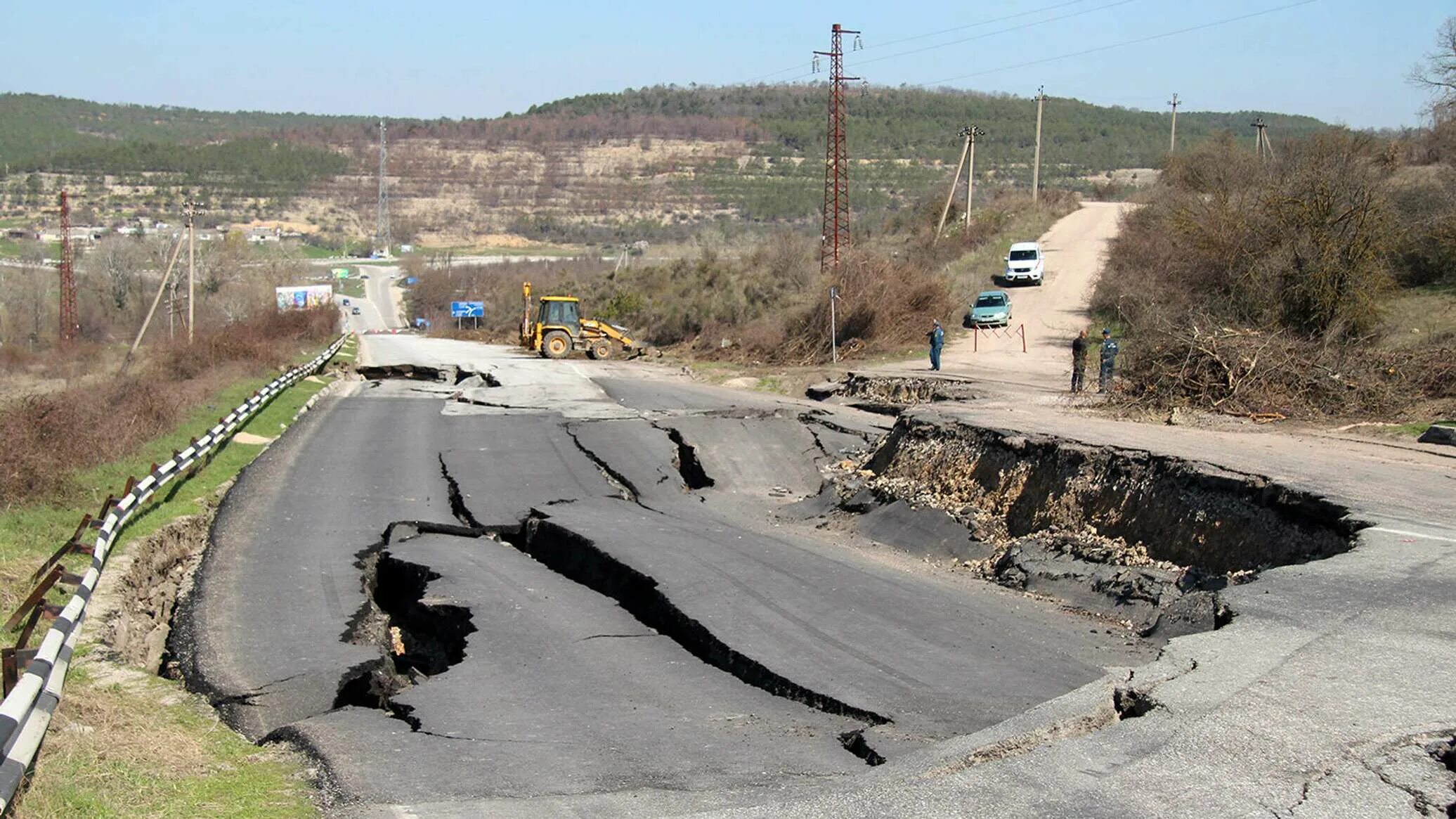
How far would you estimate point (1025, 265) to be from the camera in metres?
48.7

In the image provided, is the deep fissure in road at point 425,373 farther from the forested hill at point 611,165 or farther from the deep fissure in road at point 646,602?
the forested hill at point 611,165

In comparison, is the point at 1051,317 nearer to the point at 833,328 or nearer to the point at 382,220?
the point at 833,328

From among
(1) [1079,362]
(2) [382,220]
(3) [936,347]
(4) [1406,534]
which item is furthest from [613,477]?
(2) [382,220]

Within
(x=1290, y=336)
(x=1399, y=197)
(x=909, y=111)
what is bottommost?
(x=1290, y=336)

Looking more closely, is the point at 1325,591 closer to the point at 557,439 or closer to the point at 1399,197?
the point at 557,439

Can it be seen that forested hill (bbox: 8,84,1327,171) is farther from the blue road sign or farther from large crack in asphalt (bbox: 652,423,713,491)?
large crack in asphalt (bbox: 652,423,713,491)

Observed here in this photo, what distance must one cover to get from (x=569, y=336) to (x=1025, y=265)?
62.3 feet

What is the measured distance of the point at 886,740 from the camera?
6.98 m

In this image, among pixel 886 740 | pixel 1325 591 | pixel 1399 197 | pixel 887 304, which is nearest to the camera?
pixel 886 740

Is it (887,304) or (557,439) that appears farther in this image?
(887,304)

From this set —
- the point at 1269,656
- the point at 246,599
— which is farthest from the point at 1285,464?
the point at 246,599

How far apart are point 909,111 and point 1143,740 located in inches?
6558

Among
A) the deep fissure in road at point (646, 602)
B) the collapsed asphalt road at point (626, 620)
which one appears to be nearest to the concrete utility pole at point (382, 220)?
the collapsed asphalt road at point (626, 620)

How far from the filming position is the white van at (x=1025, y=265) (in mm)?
48625
